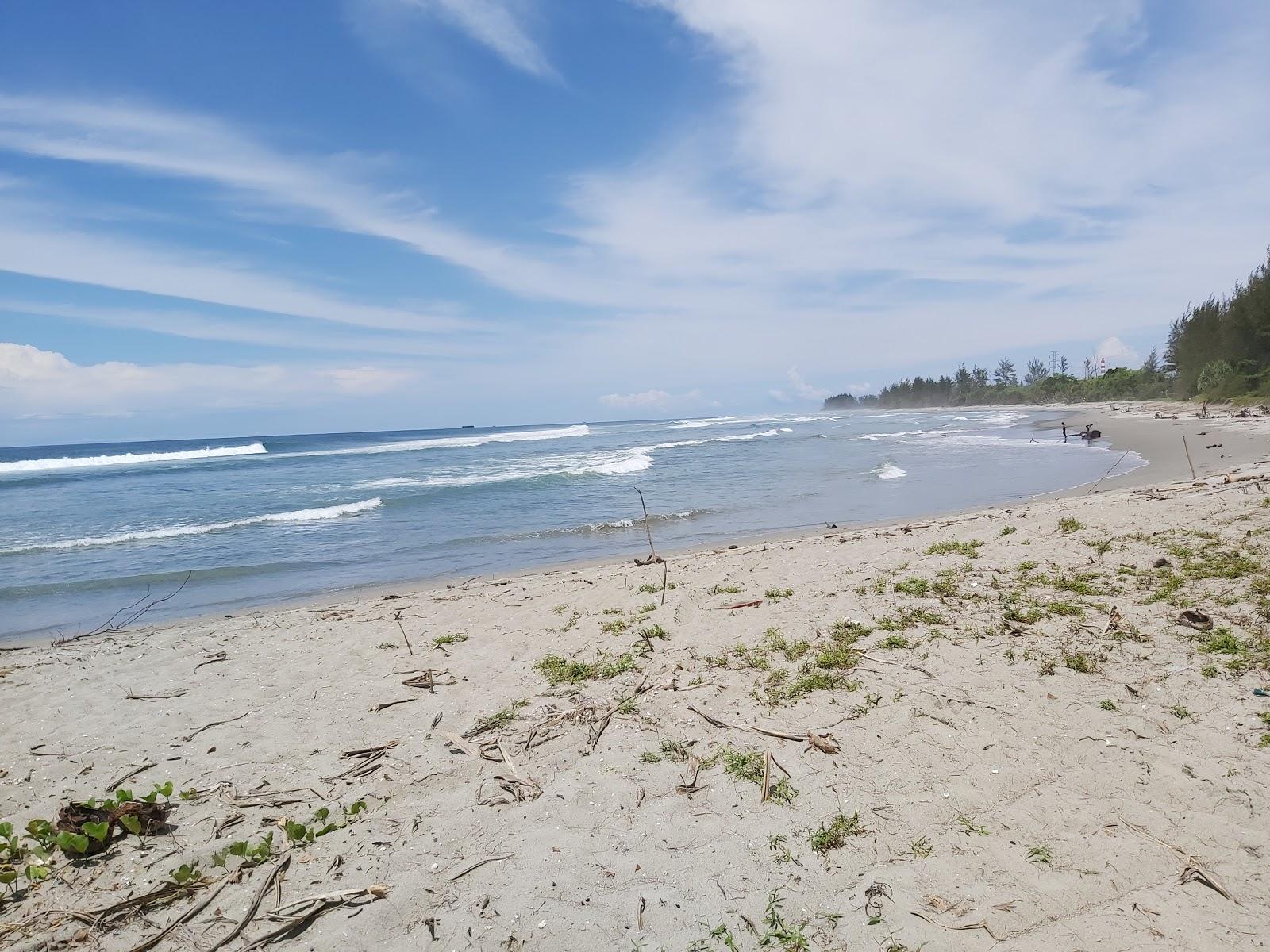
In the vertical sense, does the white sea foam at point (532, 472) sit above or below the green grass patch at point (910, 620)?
above

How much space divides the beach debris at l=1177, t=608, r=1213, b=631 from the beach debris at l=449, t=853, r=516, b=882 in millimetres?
5616

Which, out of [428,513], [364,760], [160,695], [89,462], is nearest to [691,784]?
[364,760]

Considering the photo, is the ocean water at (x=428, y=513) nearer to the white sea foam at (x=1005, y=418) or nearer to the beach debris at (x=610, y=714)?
the beach debris at (x=610, y=714)

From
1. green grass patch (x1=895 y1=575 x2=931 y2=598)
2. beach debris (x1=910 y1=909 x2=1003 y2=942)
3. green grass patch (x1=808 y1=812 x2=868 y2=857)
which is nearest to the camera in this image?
beach debris (x1=910 y1=909 x2=1003 y2=942)

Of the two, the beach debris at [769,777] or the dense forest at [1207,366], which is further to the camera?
the dense forest at [1207,366]

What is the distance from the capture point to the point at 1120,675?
4496 mm

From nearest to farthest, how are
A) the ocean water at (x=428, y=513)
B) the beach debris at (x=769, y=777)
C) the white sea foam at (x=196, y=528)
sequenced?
1. the beach debris at (x=769, y=777)
2. the ocean water at (x=428, y=513)
3. the white sea foam at (x=196, y=528)

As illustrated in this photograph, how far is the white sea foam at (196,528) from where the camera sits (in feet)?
53.3

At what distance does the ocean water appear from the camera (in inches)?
477

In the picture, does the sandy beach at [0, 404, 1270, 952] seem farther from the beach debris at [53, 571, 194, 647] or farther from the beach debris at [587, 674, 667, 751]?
the beach debris at [53, 571, 194, 647]

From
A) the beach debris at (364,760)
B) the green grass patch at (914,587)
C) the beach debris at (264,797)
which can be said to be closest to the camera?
the beach debris at (264,797)

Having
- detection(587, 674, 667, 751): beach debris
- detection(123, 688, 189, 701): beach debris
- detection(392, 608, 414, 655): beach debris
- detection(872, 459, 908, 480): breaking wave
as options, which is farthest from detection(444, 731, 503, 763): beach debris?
detection(872, 459, 908, 480): breaking wave

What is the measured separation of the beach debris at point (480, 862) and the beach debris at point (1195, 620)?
5616mm

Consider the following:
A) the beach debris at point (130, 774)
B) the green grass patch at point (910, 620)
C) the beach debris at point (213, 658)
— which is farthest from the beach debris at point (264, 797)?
the green grass patch at point (910, 620)
